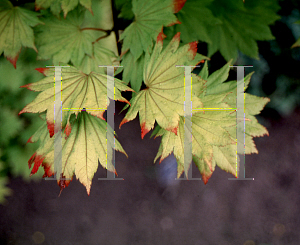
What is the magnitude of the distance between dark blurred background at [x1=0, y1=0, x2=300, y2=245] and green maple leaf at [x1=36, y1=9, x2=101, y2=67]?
16.6 inches

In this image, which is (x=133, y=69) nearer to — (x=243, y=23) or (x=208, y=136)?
(x=208, y=136)

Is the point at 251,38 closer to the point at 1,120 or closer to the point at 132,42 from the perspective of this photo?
the point at 132,42

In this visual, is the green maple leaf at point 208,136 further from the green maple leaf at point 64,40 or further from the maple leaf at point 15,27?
the maple leaf at point 15,27

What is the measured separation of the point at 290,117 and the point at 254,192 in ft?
1.42

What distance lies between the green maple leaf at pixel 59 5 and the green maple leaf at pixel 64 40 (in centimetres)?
5

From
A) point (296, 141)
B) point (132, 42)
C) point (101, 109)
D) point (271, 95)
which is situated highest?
point (132, 42)

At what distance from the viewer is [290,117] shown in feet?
3.44

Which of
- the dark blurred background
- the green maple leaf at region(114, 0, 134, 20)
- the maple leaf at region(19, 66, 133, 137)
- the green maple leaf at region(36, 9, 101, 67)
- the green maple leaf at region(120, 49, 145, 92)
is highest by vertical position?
the green maple leaf at region(114, 0, 134, 20)

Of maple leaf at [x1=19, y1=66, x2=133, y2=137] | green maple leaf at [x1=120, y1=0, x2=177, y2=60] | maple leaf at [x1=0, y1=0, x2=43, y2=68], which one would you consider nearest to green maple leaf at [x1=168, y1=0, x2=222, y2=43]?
green maple leaf at [x1=120, y1=0, x2=177, y2=60]

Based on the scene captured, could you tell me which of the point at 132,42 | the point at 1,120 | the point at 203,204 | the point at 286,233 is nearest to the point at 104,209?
the point at 203,204

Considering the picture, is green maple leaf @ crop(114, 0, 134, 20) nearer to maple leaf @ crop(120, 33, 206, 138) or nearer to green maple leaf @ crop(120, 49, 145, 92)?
green maple leaf @ crop(120, 49, 145, 92)

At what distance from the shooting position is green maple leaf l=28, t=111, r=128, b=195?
601mm

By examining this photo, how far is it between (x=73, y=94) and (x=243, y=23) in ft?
2.30

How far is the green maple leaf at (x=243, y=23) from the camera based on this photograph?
0.80 m
